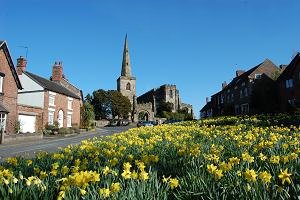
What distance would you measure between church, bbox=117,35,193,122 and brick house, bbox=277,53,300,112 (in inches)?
2575

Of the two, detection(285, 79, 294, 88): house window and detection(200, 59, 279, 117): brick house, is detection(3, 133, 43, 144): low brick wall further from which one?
detection(200, 59, 279, 117): brick house

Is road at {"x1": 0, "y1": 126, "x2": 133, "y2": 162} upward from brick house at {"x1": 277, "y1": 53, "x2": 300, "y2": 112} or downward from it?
downward

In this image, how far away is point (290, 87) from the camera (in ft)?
167

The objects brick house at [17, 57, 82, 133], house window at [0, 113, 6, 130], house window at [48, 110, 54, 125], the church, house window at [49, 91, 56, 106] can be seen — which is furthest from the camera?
the church

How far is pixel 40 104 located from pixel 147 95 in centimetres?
9866

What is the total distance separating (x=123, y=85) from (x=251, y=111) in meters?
72.5

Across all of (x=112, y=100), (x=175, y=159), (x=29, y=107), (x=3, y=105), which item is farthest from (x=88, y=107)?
(x=175, y=159)

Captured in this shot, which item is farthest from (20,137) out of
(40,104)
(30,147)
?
(40,104)

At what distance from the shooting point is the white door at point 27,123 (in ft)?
126

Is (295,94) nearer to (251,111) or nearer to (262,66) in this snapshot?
(251,111)

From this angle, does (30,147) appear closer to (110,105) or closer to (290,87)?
(290,87)

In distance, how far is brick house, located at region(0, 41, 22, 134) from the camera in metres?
34.2

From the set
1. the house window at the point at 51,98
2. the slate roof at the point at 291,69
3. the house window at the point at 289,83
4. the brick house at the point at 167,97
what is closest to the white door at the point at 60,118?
the house window at the point at 51,98

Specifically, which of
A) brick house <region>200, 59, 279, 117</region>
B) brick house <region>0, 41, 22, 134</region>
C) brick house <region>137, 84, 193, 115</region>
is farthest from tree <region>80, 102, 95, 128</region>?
brick house <region>137, 84, 193, 115</region>
